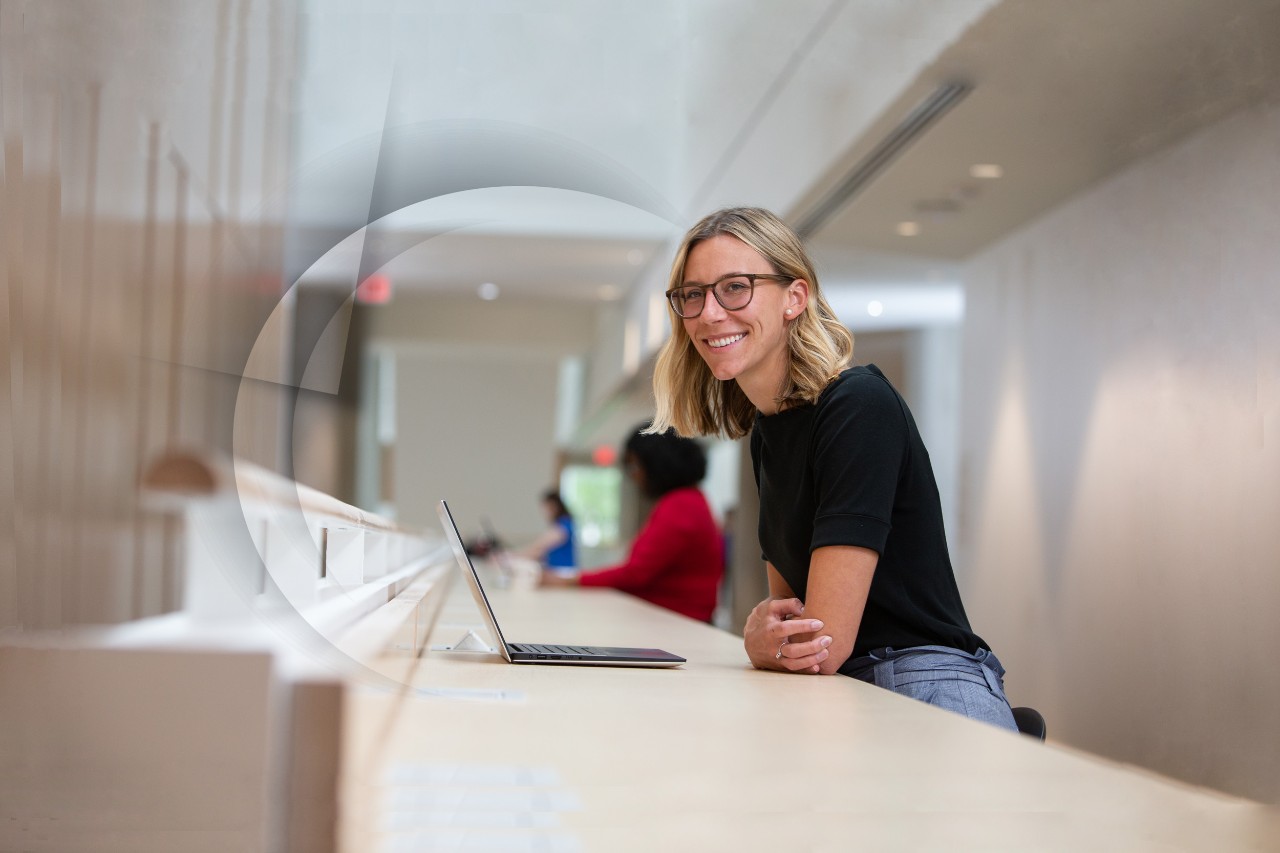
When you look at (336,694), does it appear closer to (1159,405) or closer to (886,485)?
(886,485)

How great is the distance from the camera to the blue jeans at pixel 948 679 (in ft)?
4.30

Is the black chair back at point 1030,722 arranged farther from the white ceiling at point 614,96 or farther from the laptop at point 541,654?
the white ceiling at point 614,96

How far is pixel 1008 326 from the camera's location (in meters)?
2.62

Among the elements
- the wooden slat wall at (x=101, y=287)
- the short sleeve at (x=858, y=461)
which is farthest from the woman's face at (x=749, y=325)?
the wooden slat wall at (x=101, y=287)

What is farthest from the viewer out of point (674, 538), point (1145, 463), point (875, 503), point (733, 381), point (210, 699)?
point (674, 538)

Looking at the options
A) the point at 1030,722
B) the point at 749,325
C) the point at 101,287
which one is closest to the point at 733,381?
the point at 749,325

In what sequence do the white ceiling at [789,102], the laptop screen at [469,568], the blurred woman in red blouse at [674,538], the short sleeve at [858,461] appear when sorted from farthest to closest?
the blurred woman in red blouse at [674,538], the white ceiling at [789,102], the laptop screen at [469,568], the short sleeve at [858,461]

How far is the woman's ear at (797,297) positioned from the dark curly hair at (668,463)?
80.6 inches

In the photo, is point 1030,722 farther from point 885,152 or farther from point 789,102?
point 789,102

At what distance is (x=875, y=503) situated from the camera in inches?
50.6

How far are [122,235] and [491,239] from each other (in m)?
4.31

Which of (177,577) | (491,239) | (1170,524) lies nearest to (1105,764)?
(177,577)

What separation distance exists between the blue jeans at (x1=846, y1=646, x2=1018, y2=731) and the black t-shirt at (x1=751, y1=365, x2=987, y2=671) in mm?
17

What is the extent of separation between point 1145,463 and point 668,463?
67.8 inches
